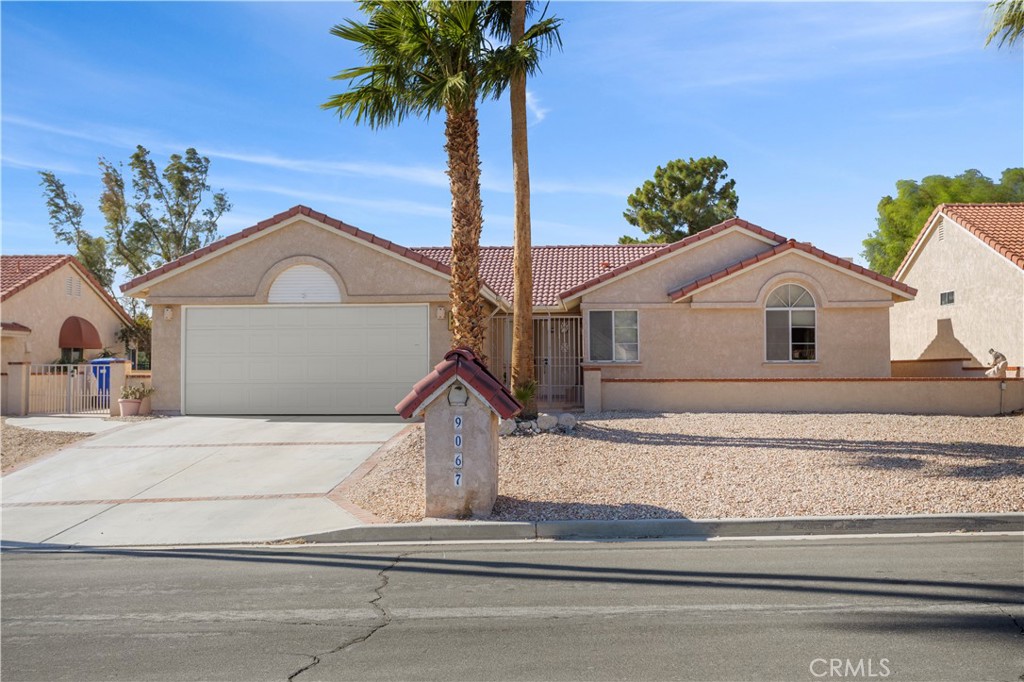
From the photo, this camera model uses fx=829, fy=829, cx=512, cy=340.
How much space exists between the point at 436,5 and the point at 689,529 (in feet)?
30.8

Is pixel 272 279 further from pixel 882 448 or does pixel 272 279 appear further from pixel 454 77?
pixel 882 448

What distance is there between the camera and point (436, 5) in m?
13.6

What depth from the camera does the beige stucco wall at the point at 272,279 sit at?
60.5 feet

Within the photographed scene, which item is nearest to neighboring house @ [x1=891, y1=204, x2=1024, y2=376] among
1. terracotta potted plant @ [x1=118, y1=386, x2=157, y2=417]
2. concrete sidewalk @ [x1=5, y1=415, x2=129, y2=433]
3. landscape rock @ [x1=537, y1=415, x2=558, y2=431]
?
landscape rock @ [x1=537, y1=415, x2=558, y2=431]

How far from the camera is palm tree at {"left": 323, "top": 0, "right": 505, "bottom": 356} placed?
13703 mm

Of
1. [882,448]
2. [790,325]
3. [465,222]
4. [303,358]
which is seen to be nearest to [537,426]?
[465,222]

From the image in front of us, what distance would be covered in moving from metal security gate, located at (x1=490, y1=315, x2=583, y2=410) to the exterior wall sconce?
11980 mm

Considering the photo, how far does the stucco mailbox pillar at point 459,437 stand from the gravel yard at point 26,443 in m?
8.65

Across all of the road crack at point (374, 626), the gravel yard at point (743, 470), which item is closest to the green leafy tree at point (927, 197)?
the gravel yard at point (743, 470)

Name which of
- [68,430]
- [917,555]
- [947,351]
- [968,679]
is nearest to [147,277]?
[68,430]

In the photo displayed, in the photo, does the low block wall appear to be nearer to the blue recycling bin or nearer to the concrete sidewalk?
the concrete sidewalk

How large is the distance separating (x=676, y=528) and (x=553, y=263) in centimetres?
1841

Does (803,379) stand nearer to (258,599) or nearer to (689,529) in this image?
(689,529)

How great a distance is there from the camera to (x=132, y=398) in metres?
18.7
